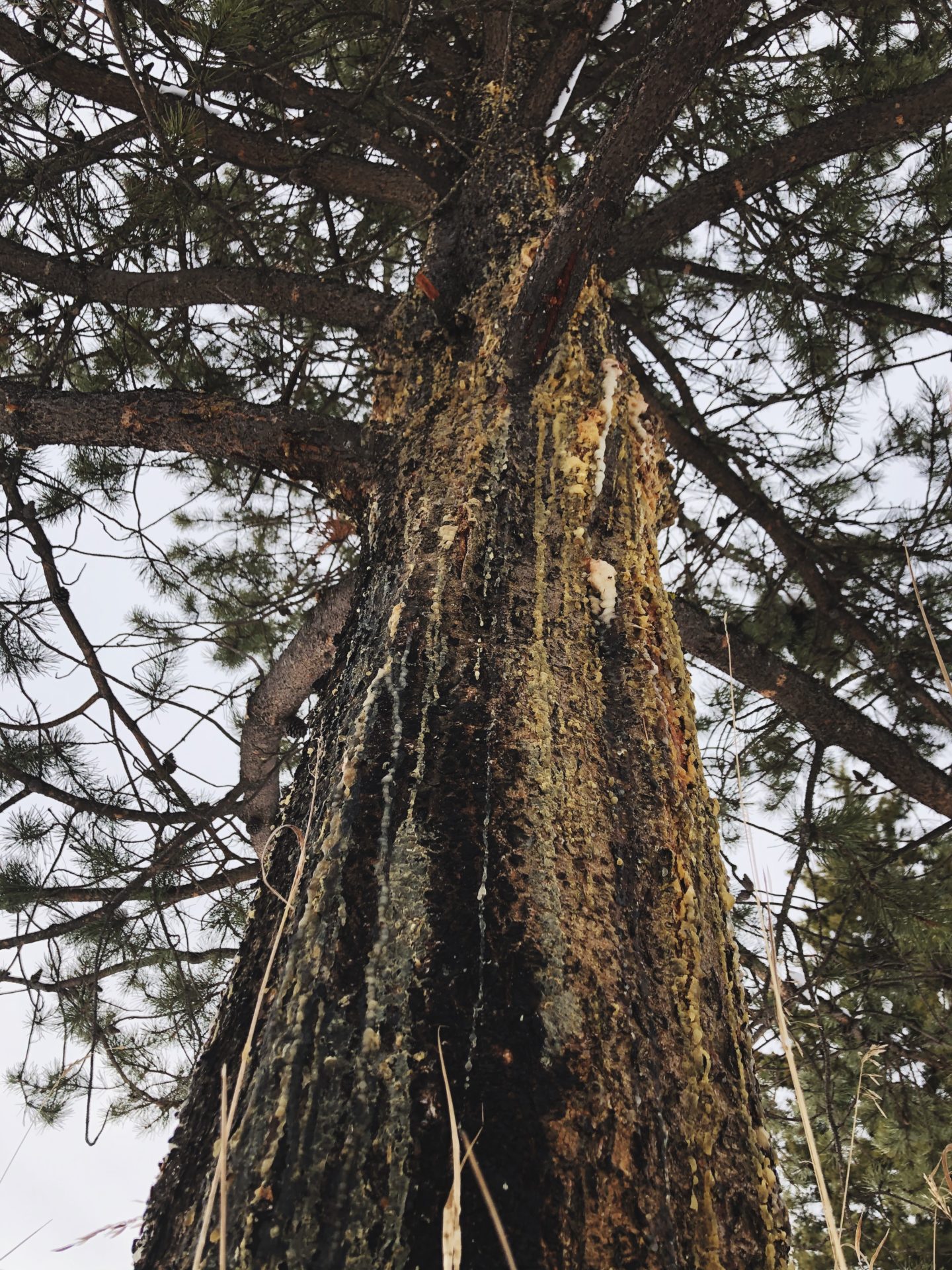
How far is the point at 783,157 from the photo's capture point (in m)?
1.86

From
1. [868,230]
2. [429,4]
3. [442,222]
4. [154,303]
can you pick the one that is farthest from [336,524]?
[868,230]

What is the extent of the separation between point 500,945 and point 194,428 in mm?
1475

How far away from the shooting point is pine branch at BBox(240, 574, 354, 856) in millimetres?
2188

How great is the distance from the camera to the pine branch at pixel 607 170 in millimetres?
1306

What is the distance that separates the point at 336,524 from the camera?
262 centimetres

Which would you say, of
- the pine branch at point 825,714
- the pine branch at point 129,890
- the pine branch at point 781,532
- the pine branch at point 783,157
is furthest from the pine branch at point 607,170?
the pine branch at point 129,890

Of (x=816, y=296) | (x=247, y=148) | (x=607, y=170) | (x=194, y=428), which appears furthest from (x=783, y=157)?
(x=194, y=428)

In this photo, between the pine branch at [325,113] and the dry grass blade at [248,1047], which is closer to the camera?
the dry grass blade at [248,1047]

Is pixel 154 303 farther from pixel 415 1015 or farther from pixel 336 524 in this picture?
pixel 415 1015

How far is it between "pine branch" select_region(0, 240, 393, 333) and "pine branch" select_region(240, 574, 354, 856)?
0.68m

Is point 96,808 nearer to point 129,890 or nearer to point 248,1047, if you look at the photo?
point 129,890

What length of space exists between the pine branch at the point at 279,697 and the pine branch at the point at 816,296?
1.33m

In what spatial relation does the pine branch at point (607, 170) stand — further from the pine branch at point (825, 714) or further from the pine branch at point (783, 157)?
the pine branch at point (825, 714)

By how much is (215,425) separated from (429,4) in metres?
1.74
